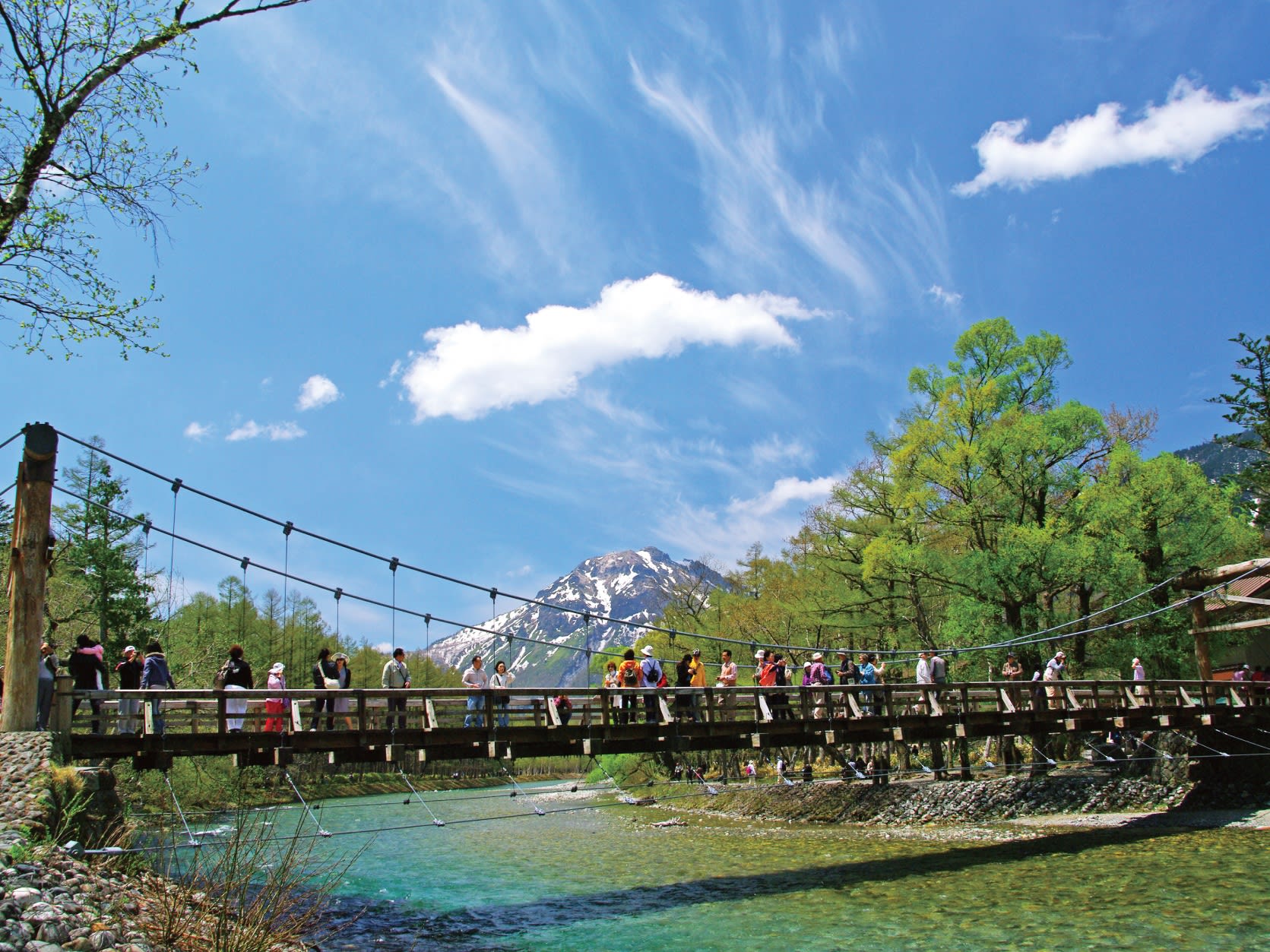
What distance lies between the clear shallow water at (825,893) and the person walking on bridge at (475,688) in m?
1.21

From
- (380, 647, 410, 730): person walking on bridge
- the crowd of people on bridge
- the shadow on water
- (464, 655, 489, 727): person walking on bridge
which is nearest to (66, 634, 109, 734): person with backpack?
the crowd of people on bridge

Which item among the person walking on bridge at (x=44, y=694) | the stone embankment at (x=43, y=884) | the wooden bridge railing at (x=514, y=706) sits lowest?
the stone embankment at (x=43, y=884)

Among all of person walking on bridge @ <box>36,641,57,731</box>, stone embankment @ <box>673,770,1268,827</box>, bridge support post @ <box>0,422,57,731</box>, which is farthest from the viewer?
stone embankment @ <box>673,770,1268,827</box>

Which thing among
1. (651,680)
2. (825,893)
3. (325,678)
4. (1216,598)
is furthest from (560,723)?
(1216,598)

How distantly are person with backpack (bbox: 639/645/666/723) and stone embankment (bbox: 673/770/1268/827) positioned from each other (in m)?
6.18

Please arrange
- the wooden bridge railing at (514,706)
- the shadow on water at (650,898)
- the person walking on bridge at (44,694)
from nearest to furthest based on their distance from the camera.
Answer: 1. the person walking on bridge at (44,694)
2. the wooden bridge railing at (514,706)
3. the shadow on water at (650,898)

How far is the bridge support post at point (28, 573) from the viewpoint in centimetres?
1063

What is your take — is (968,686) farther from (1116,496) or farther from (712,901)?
(1116,496)

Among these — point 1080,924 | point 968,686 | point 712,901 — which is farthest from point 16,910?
point 968,686

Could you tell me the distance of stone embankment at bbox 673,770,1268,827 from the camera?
21.5 meters

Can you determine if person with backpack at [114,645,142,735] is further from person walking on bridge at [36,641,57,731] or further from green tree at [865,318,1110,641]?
green tree at [865,318,1110,641]

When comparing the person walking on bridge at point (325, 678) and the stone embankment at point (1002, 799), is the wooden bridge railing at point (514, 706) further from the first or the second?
the stone embankment at point (1002, 799)

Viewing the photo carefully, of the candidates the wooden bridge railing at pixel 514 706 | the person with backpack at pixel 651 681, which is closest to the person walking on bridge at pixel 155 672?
the wooden bridge railing at pixel 514 706

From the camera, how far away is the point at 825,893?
1423 cm
